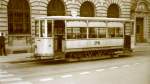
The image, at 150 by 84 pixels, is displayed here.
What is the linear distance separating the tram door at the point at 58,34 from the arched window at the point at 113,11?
14.7m

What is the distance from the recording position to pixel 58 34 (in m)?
19.1

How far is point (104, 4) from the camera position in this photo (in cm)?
3134

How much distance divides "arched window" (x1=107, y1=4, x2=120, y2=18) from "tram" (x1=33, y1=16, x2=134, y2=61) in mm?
10658

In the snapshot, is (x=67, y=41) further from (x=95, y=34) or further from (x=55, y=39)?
(x=95, y=34)

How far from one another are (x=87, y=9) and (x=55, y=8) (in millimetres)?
4147

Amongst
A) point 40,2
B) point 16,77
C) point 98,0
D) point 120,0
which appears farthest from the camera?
point 120,0

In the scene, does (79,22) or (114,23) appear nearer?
(79,22)

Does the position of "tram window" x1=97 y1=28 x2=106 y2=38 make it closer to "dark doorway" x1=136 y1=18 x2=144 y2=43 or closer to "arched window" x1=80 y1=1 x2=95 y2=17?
"arched window" x1=80 y1=1 x2=95 y2=17

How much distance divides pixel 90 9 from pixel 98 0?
1.25 metres

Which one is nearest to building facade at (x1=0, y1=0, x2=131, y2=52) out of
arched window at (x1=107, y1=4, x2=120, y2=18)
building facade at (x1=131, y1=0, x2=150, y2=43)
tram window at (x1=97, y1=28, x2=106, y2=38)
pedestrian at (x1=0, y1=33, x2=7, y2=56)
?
pedestrian at (x1=0, y1=33, x2=7, y2=56)

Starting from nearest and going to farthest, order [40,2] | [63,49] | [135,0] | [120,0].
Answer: [63,49], [40,2], [120,0], [135,0]

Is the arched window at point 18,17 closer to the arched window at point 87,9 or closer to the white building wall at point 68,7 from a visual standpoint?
the white building wall at point 68,7

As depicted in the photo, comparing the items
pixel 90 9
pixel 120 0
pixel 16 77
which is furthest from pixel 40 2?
pixel 16 77

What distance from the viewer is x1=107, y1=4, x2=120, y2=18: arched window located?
108 ft
